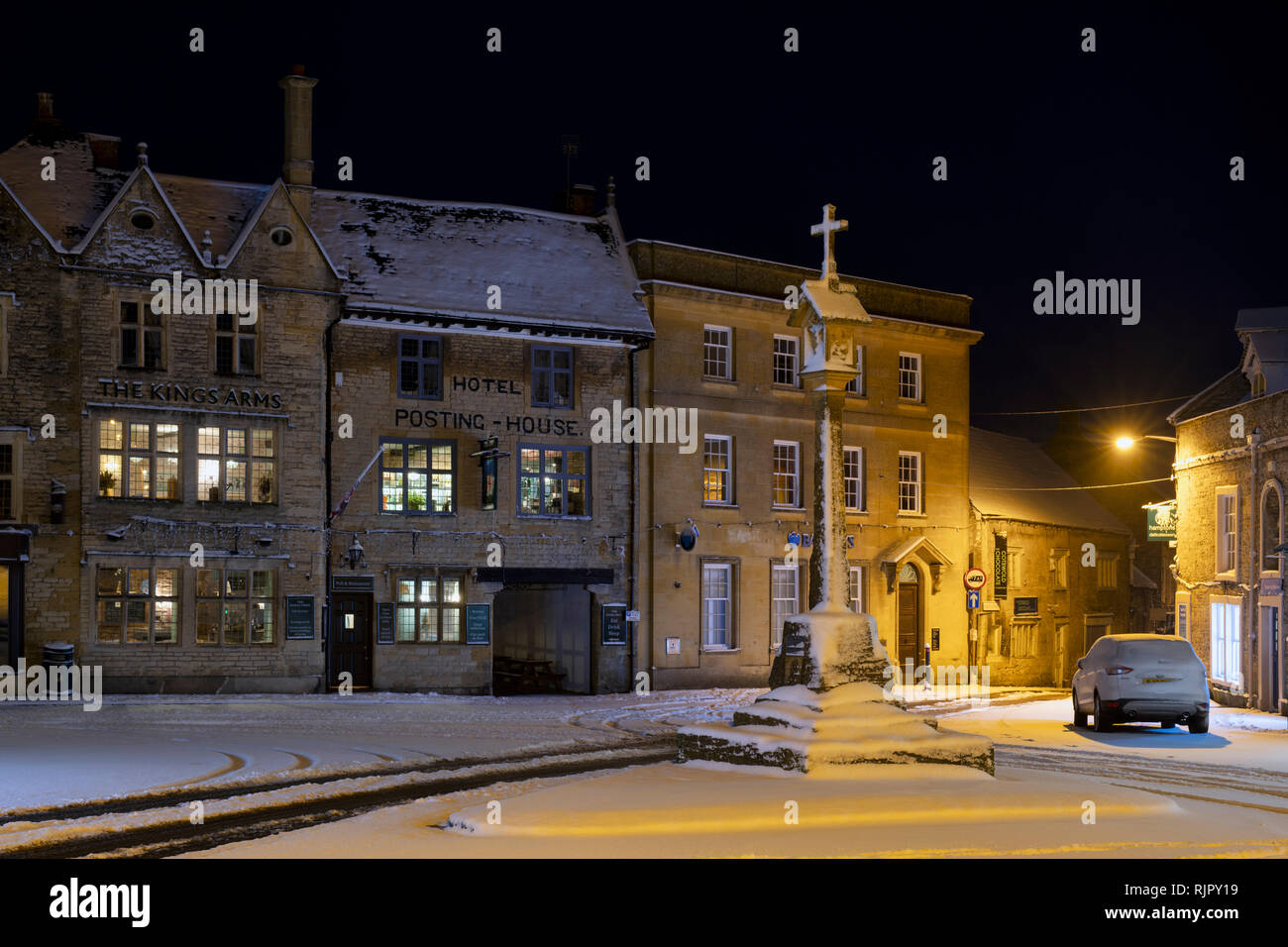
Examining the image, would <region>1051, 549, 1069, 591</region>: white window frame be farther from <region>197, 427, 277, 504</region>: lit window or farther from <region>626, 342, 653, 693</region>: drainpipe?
<region>197, 427, 277, 504</region>: lit window

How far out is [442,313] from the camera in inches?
1268

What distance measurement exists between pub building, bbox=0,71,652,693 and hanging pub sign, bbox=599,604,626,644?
53 mm

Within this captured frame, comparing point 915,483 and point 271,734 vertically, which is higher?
point 915,483

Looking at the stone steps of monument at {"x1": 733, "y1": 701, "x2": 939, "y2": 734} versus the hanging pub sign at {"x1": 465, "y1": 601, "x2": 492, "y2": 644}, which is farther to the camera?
the hanging pub sign at {"x1": 465, "y1": 601, "x2": 492, "y2": 644}

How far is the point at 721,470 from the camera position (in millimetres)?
36781

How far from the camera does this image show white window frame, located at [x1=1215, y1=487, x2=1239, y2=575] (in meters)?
34.1

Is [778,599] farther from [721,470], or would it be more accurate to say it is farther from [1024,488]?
[1024,488]

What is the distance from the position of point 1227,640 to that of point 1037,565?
36.6ft

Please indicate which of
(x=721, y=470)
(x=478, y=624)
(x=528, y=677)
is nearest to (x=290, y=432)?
(x=478, y=624)

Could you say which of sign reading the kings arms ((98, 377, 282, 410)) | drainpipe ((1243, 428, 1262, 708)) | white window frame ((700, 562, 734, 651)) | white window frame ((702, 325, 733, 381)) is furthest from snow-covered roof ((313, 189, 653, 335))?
drainpipe ((1243, 428, 1262, 708))

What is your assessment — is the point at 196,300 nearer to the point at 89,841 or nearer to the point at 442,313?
the point at 442,313

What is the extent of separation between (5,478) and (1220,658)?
92.0 feet

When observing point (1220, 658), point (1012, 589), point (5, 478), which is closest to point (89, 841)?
point (5, 478)

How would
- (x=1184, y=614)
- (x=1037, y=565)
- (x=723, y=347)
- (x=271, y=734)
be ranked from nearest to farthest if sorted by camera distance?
1. (x=271, y=734)
2. (x=723, y=347)
3. (x=1184, y=614)
4. (x=1037, y=565)
